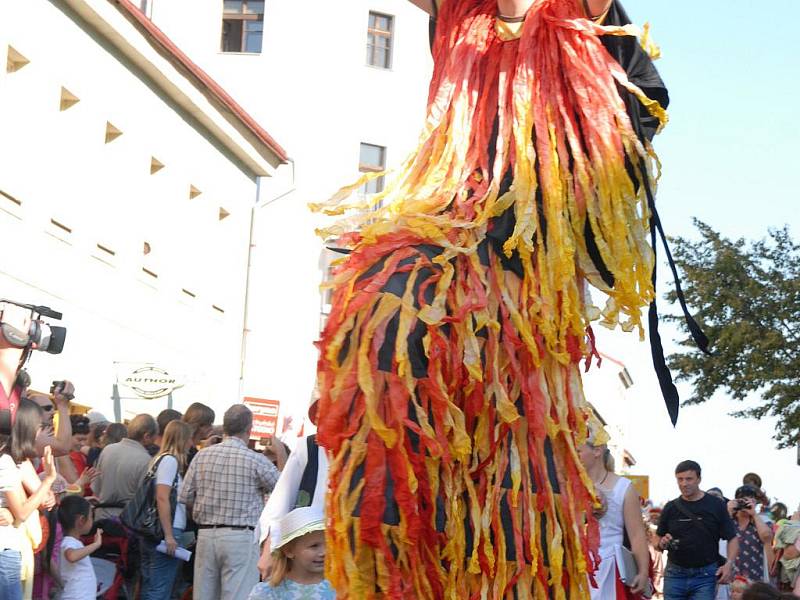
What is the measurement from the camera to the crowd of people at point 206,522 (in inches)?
213

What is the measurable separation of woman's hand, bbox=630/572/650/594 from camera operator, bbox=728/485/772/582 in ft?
14.8

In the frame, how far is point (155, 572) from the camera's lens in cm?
964

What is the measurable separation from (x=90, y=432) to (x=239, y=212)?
14.7 meters

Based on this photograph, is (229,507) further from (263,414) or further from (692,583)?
(263,414)

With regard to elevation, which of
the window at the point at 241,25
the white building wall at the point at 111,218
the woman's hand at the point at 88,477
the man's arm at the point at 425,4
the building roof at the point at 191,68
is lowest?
the woman's hand at the point at 88,477

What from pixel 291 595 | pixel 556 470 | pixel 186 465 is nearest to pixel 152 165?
pixel 186 465

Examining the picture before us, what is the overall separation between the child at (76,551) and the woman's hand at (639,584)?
3195mm

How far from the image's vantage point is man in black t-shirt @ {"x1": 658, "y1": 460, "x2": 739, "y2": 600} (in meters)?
10.5

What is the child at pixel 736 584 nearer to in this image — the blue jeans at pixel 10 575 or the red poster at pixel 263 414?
the blue jeans at pixel 10 575

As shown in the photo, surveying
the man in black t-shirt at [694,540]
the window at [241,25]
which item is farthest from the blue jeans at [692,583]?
the window at [241,25]

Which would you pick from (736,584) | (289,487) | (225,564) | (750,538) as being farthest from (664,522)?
(289,487)

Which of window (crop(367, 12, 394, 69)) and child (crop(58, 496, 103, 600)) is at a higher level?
window (crop(367, 12, 394, 69))

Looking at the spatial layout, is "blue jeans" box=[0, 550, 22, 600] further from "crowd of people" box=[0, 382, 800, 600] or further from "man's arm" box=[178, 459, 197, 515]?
"man's arm" box=[178, 459, 197, 515]

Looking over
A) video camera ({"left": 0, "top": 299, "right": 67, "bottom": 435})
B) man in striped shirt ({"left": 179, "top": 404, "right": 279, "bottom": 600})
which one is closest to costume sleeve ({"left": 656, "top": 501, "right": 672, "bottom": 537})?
man in striped shirt ({"left": 179, "top": 404, "right": 279, "bottom": 600})
